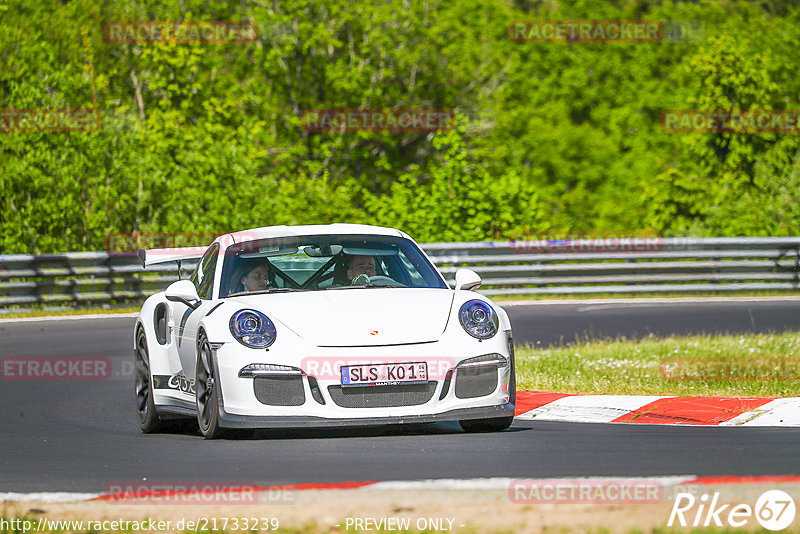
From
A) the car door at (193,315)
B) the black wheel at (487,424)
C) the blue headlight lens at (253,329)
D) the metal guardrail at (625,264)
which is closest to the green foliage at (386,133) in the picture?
the metal guardrail at (625,264)

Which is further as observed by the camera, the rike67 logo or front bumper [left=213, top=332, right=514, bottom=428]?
front bumper [left=213, top=332, right=514, bottom=428]

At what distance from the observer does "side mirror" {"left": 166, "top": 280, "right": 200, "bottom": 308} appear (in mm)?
8453

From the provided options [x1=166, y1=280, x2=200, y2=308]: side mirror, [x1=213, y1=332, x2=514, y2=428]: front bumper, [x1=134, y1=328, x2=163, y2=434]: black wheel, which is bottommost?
[x1=134, y1=328, x2=163, y2=434]: black wheel

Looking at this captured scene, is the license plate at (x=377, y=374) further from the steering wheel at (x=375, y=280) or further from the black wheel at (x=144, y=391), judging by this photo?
the black wheel at (x=144, y=391)

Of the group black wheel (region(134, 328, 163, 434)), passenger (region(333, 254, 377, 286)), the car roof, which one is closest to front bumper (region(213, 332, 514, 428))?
passenger (region(333, 254, 377, 286))

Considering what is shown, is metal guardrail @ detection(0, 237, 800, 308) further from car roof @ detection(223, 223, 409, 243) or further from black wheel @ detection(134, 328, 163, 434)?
car roof @ detection(223, 223, 409, 243)

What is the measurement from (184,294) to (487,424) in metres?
1.96

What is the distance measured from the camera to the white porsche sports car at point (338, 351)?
24.9 ft

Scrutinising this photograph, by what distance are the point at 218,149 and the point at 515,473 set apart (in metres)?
20.7

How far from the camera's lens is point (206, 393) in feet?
26.4

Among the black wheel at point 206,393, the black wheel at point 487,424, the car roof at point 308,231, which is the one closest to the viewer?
the black wheel at point 206,393

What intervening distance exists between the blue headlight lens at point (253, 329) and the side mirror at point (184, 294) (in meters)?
0.67

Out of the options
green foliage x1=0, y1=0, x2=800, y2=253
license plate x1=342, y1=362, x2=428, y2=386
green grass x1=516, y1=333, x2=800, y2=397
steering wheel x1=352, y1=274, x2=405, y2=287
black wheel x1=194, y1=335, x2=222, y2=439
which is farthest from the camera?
green foliage x1=0, y1=0, x2=800, y2=253

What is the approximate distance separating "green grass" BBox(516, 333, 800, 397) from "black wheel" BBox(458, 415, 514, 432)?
1967mm
